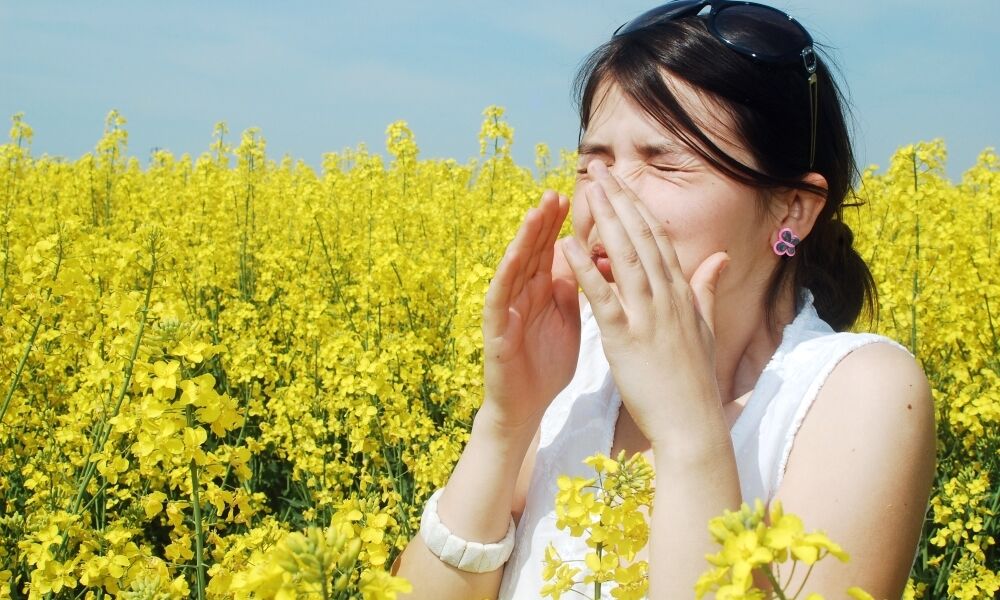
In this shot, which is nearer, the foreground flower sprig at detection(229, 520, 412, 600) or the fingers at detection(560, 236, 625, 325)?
the foreground flower sprig at detection(229, 520, 412, 600)

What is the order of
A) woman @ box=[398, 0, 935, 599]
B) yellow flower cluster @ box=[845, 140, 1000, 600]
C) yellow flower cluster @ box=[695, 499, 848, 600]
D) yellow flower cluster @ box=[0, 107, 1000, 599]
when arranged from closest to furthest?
yellow flower cluster @ box=[695, 499, 848, 600] < woman @ box=[398, 0, 935, 599] < yellow flower cluster @ box=[0, 107, 1000, 599] < yellow flower cluster @ box=[845, 140, 1000, 600]

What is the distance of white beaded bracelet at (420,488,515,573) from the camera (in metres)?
1.42

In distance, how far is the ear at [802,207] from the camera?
1500 millimetres

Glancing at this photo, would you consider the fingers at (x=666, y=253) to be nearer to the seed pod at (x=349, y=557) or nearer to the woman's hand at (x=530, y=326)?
the woman's hand at (x=530, y=326)

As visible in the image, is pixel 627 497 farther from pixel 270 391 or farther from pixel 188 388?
pixel 270 391

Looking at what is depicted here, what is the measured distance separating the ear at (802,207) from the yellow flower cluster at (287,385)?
676mm

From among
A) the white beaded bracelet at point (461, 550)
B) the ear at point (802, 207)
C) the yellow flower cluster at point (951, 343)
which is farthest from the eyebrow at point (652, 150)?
the yellow flower cluster at point (951, 343)

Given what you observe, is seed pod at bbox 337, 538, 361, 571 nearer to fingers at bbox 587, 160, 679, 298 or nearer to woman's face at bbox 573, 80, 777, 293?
fingers at bbox 587, 160, 679, 298

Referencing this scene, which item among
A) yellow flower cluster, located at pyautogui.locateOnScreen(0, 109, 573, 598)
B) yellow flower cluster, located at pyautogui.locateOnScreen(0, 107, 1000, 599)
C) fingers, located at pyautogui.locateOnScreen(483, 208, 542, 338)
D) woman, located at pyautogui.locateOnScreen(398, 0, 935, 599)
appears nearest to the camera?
woman, located at pyautogui.locateOnScreen(398, 0, 935, 599)

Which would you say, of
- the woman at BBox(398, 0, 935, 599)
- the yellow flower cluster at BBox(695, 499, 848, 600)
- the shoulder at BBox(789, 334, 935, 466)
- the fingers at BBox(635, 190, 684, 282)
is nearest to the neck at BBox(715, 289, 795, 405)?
the woman at BBox(398, 0, 935, 599)

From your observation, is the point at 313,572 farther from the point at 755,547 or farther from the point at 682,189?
the point at 682,189

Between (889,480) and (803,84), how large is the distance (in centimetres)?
67

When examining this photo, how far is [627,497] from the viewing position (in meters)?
1.03

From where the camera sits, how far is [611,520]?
1.01 metres
